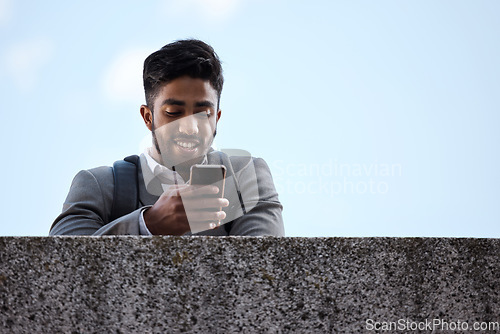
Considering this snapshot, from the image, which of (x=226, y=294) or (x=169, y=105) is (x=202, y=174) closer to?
(x=226, y=294)

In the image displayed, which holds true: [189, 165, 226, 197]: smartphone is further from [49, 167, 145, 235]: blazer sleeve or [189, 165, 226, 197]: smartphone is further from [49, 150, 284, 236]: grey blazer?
[49, 167, 145, 235]: blazer sleeve

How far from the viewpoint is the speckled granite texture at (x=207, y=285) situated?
2.06m

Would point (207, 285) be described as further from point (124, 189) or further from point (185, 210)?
point (124, 189)

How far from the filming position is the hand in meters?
2.63

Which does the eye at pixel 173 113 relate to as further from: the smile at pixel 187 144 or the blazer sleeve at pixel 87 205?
the blazer sleeve at pixel 87 205

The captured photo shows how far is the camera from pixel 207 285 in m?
2.08

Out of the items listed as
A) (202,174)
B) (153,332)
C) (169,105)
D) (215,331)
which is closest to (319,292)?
(215,331)

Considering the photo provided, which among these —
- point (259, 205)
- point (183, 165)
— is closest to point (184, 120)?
point (183, 165)

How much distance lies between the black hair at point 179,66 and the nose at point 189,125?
12.4 inches

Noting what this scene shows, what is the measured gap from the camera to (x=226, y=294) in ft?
6.82

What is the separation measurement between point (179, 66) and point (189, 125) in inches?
17.6

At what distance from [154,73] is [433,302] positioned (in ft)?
8.07

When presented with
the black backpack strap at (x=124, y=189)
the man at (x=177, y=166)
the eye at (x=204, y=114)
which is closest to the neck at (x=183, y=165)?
the man at (x=177, y=166)

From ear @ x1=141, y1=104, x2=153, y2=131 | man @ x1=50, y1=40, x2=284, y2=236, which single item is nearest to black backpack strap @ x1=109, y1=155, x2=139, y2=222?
man @ x1=50, y1=40, x2=284, y2=236
